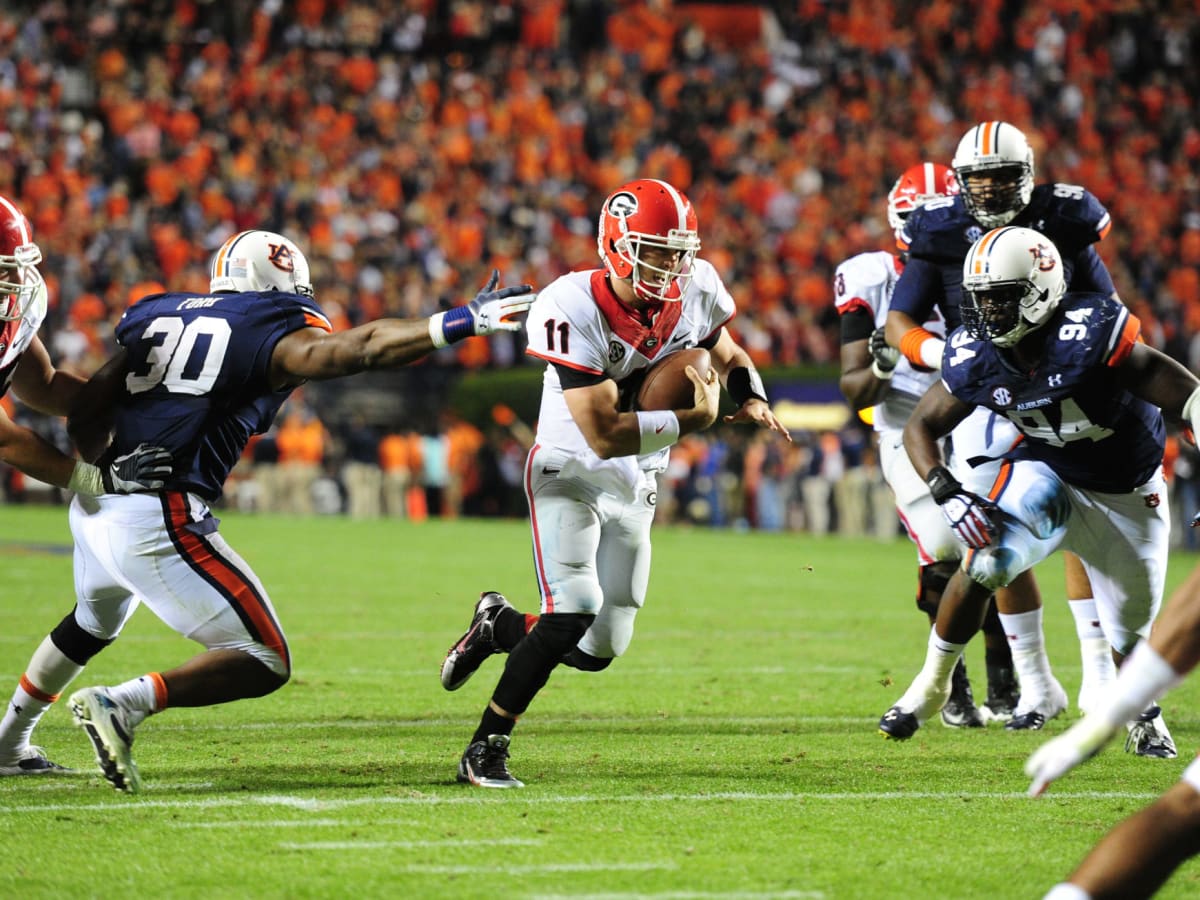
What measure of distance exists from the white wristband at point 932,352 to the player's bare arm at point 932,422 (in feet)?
0.66

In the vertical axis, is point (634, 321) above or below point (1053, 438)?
above

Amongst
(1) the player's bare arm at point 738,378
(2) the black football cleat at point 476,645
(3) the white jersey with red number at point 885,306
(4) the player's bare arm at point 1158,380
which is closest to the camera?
(4) the player's bare arm at point 1158,380

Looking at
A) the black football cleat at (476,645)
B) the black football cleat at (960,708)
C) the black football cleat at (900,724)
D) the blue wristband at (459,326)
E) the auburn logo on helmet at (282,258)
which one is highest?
the auburn logo on helmet at (282,258)

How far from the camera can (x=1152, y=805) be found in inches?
103

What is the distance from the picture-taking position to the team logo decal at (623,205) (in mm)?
4652

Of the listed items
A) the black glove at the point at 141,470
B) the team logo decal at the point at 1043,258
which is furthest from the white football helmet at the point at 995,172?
the black glove at the point at 141,470

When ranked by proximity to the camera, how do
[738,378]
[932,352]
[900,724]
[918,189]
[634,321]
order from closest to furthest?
[634,321]
[738,378]
[900,724]
[932,352]
[918,189]

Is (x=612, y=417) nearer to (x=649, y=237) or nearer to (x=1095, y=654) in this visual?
(x=649, y=237)

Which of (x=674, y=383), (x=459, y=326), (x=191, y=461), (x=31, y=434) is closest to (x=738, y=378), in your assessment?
(x=674, y=383)

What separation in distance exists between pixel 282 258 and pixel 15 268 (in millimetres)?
760

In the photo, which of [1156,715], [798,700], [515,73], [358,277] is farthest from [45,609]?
[515,73]

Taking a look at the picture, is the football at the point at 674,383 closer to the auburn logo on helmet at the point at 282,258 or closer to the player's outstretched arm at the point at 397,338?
the player's outstretched arm at the point at 397,338

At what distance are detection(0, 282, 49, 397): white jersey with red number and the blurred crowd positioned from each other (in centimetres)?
1354

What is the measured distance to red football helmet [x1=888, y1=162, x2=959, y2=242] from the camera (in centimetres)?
640
